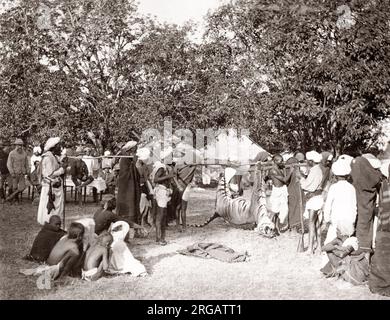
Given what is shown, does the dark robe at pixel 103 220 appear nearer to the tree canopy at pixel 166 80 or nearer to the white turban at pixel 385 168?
the white turban at pixel 385 168

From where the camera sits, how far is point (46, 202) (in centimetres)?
954

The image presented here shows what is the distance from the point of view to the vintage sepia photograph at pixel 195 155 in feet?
24.0

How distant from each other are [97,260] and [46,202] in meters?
2.61

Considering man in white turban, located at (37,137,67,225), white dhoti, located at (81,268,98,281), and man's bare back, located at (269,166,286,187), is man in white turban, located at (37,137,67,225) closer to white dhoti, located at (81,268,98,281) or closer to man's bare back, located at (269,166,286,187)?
white dhoti, located at (81,268,98,281)

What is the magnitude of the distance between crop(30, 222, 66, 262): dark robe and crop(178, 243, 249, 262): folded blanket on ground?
87.8 inches

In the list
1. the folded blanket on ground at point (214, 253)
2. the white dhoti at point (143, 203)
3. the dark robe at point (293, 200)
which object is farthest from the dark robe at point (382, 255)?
the white dhoti at point (143, 203)

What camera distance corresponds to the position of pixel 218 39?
18.7 m

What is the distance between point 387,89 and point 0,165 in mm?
11612

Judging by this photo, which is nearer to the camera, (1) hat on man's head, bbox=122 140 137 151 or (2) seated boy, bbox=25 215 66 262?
(2) seated boy, bbox=25 215 66 262

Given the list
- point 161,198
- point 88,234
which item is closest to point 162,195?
point 161,198

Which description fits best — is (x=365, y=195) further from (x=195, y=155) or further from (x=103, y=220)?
(x=195, y=155)

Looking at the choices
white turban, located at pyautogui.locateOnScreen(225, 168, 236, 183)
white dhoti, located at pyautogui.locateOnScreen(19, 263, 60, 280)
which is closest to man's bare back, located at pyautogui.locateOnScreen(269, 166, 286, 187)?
white turban, located at pyautogui.locateOnScreen(225, 168, 236, 183)

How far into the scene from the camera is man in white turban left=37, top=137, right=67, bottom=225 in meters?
9.44

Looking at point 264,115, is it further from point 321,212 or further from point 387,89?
point 321,212
